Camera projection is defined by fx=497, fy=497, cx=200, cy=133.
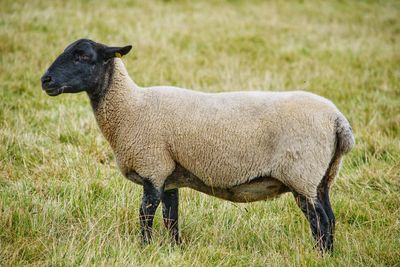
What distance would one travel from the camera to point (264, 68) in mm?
10406

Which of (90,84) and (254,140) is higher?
(90,84)

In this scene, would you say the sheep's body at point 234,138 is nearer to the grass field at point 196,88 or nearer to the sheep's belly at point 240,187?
the sheep's belly at point 240,187

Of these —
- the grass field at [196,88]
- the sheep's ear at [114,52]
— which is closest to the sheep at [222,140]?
the sheep's ear at [114,52]

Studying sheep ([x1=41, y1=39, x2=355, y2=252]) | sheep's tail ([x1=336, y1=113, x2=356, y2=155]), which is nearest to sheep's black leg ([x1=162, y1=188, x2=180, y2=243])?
sheep ([x1=41, y1=39, x2=355, y2=252])

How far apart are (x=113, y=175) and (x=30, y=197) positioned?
38.8 inches

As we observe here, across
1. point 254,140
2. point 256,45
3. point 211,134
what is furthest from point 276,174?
point 256,45

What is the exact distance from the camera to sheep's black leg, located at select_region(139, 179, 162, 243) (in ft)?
13.3

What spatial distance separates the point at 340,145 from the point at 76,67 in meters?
2.29

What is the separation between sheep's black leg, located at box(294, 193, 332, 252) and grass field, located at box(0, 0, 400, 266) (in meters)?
0.14

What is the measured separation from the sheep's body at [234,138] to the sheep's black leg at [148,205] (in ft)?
0.23

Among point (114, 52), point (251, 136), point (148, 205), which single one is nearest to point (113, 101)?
point (114, 52)

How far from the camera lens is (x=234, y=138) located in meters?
4.06

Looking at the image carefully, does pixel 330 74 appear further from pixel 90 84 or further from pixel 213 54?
pixel 90 84

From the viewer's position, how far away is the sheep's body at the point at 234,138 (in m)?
3.97
